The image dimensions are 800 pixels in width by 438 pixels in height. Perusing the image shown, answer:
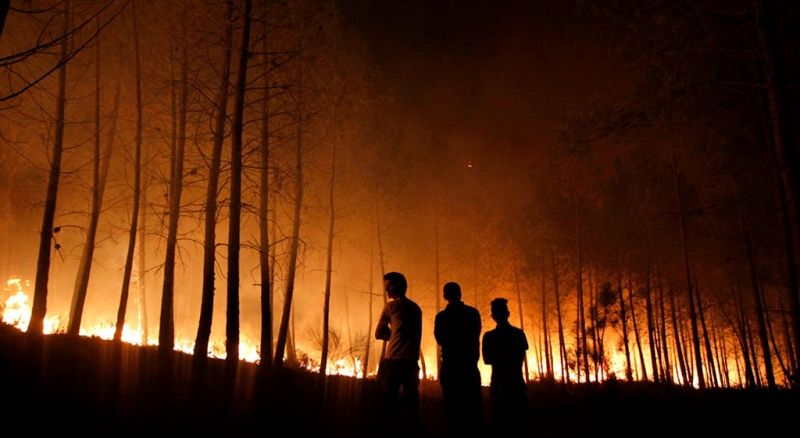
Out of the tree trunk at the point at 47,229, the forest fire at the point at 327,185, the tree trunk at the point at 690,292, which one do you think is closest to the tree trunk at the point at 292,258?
the forest fire at the point at 327,185

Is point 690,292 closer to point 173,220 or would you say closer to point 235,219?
point 235,219

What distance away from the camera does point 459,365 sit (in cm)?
600

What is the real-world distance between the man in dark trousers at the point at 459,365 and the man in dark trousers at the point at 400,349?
381 millimetres

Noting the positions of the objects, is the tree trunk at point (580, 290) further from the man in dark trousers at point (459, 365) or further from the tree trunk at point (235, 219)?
the man in dark trousers at point (459, 365)

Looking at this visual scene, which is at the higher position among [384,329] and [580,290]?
[580,290]

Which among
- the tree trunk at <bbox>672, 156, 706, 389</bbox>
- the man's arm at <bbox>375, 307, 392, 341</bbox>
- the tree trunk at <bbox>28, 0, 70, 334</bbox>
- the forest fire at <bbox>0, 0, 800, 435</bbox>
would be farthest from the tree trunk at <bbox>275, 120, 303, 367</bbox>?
the tree trunk at <bbox>672, 156, 706, 389</bbox>

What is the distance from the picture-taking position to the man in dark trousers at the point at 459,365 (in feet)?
19.6

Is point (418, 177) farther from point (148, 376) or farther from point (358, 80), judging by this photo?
point (148, 376)

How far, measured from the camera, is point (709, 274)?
28297 mm

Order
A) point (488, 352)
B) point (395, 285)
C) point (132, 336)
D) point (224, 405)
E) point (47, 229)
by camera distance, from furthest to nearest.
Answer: point (132, 336) → point (47, 229) → point (488, 352) → point (224, 405) → point (395, 285)

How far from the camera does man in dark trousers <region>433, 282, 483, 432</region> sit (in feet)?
19.6

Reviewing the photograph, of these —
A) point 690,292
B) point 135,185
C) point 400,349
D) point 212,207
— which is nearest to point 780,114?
point 400,349

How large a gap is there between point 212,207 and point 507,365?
691 cm

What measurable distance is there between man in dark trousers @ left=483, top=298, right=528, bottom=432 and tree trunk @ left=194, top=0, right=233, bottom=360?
5.55m
